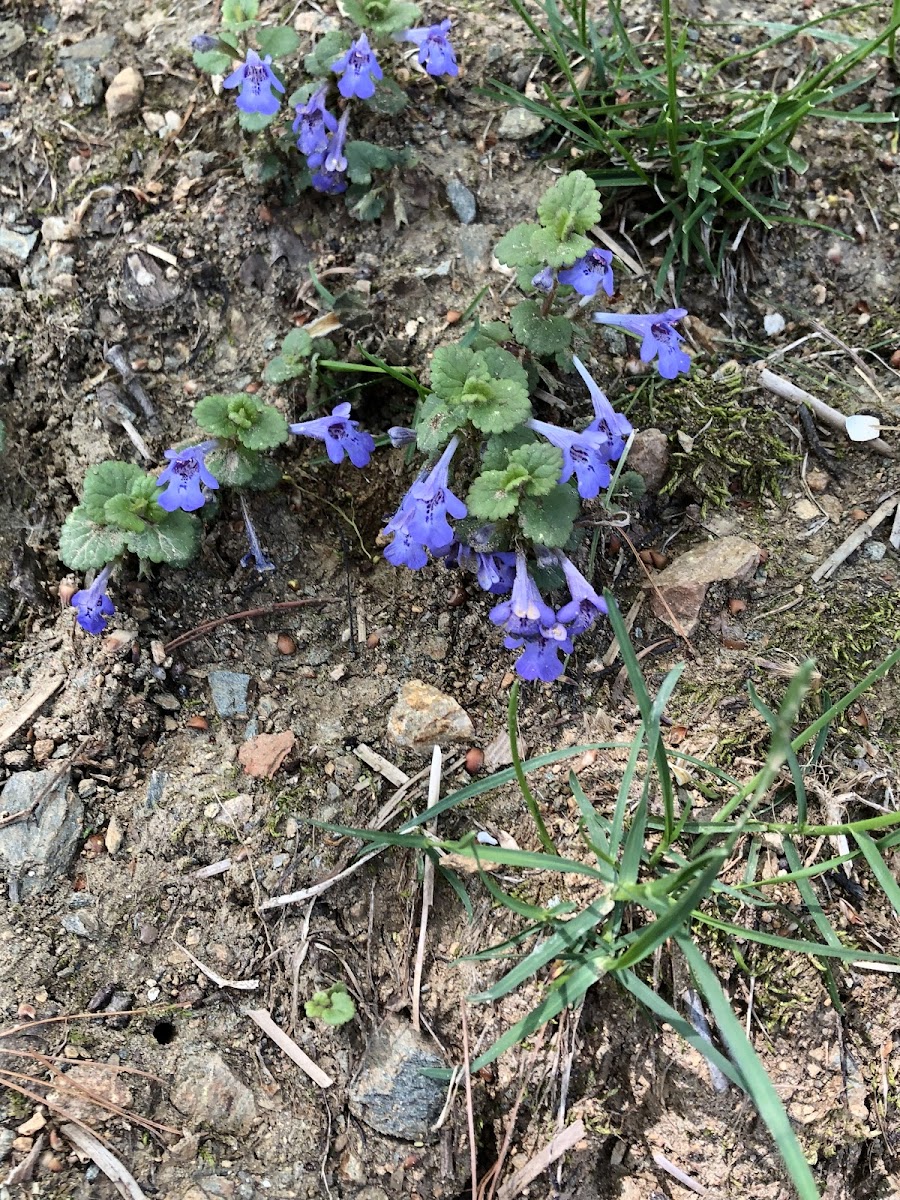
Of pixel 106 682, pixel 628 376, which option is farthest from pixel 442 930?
pixel 628 376

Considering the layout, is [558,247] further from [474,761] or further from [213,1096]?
[213,1096]

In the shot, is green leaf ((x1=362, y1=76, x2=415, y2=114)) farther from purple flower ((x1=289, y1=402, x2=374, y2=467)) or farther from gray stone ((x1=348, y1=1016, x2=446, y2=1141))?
gray stone ((x1=348, y1=1016, x2=446, y2=1141))

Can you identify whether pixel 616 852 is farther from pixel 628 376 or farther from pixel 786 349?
pixel 786 349

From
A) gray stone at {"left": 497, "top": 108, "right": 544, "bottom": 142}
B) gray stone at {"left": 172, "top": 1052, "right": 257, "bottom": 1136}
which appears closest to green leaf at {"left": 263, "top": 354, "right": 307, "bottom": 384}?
gray stone at {"left": 497, "top": 108, "right": 544, "bottom": 142}

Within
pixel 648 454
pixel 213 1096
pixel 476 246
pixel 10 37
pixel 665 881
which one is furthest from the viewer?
pixel 10 37

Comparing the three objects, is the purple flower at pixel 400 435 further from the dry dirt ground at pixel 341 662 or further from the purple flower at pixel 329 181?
the purple flower at pixel 329 181

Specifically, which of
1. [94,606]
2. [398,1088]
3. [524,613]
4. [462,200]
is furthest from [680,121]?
[398,1088]
